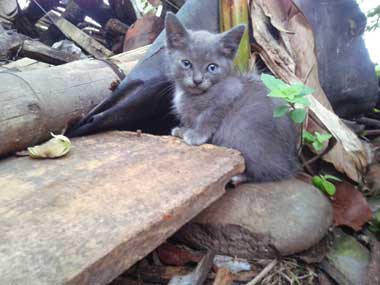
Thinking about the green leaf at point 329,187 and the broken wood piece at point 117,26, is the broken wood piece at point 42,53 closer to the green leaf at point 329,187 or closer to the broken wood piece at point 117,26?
the broken wood piece at point 117,26

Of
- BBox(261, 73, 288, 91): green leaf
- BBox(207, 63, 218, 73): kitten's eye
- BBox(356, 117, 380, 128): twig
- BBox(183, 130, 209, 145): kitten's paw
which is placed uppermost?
BBox(261, 73, 288, 91): green leaf

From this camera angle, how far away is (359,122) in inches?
133

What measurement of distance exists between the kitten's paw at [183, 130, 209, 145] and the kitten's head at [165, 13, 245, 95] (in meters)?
0.31

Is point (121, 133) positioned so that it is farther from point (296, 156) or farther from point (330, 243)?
point (330, 243)

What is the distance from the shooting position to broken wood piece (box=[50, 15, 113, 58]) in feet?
14.0

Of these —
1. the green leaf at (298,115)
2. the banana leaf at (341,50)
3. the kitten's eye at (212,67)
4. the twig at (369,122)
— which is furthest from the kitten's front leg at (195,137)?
the twig at (369,122)

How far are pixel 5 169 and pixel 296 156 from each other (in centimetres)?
165

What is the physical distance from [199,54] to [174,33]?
0.21m

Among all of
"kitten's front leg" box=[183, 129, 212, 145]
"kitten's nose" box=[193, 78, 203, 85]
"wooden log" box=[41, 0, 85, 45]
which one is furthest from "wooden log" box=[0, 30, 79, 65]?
"kitten's front leg" box=[183, 129, 212, 145]

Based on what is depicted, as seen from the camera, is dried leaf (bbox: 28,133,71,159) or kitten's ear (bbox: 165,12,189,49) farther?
kitten's ear (bbox: 165,12,189,49)

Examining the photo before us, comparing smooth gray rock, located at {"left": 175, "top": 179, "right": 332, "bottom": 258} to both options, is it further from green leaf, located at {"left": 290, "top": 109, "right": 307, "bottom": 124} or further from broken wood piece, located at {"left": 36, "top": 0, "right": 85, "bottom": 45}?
broken wood piece, located at {"left": 36, "top": 0, "right": 85, "bottom": 45}

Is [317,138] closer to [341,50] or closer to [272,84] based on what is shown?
[272,84]

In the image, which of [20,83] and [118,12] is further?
[118,12]

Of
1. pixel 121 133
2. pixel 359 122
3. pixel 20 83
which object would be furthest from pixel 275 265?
pixel 359 122
